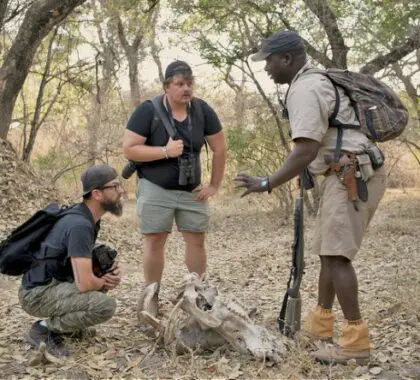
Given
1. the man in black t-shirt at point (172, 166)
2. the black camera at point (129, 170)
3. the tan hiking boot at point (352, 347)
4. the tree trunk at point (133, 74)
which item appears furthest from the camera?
the tree trunk at point (133, 74)

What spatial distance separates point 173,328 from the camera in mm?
3703

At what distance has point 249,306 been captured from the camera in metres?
5.10

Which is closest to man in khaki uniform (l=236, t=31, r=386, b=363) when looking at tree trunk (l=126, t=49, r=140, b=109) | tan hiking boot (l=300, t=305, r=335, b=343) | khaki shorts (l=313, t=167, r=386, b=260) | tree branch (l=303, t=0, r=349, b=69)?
khaki shorts (l=313, t=167, r=386, b=260)

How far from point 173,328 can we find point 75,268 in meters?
Result: 0.71

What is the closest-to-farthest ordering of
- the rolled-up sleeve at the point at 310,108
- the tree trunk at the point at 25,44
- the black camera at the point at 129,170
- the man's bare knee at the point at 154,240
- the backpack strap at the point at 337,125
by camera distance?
the rolled-up sleeve at the point at 310,108 < the backpack strap at the point at 337,125 < the man's bare knee at the point at 154,240 < the black camera at the point at 129,170 < the tree trunk at the point at 25,44

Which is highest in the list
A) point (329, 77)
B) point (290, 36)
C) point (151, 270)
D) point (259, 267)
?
point (290, 36)

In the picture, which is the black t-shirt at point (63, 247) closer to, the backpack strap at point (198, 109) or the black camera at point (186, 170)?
the black camera at point (186, 170)

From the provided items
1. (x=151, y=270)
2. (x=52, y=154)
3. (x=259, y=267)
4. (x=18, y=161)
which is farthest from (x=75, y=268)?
(x=52, y=154)

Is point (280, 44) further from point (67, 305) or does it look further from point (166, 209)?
point (67, 305)

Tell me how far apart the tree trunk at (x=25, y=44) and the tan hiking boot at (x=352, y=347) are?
7620 millimetres

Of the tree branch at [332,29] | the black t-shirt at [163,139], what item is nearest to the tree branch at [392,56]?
the tree branch at [332,29]

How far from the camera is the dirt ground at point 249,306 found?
3.46 m

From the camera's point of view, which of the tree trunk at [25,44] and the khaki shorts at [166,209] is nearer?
the khaki shorts at [166,209]

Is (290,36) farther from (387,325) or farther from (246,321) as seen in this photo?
(387,325)
